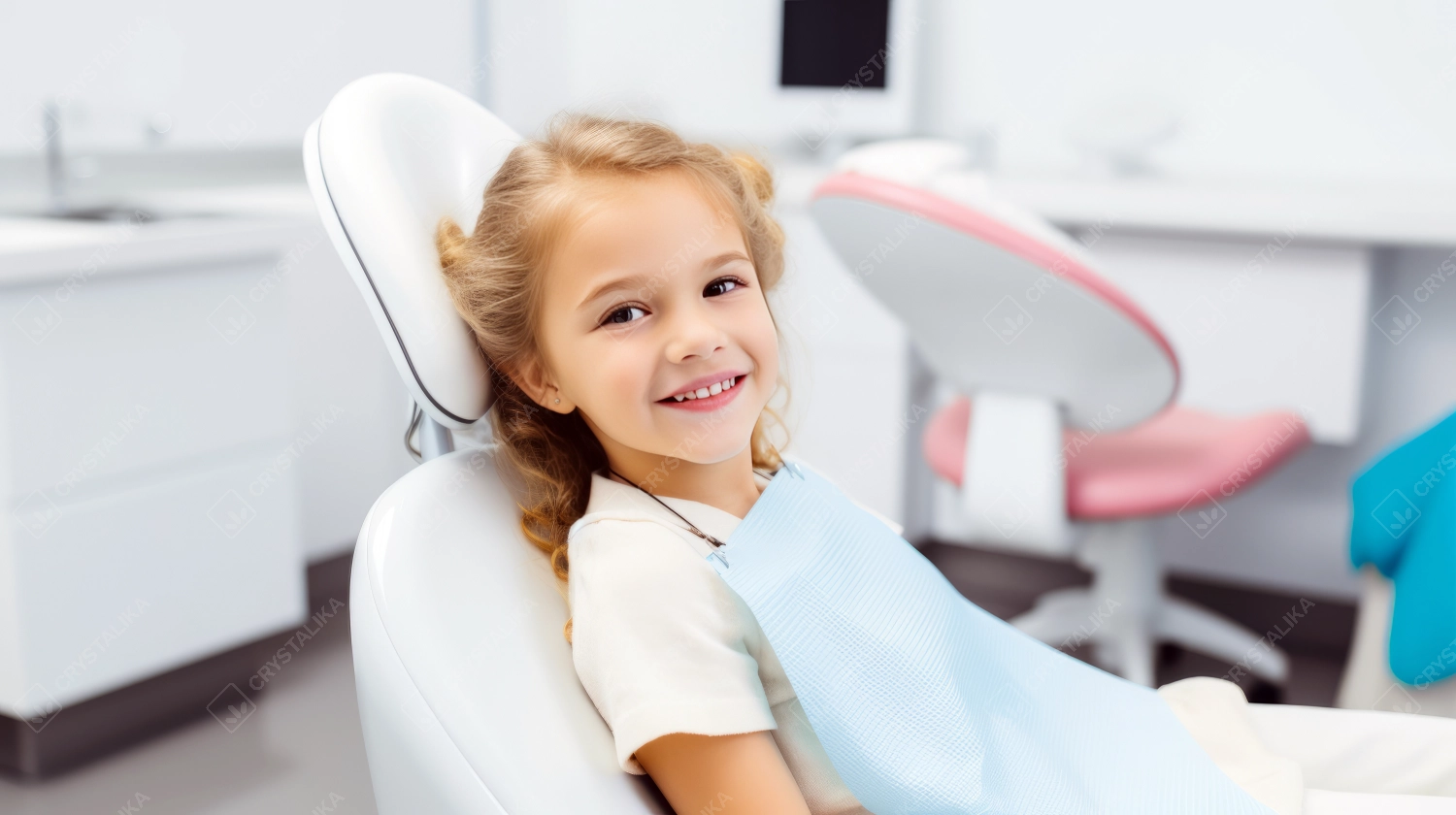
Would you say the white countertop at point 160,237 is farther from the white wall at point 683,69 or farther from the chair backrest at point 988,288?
the chair backrest at point 988,288

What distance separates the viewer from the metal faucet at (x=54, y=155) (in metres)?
2.19

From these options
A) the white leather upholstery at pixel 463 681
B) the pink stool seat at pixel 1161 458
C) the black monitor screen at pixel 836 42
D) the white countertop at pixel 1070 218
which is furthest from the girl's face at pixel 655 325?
the black monitor screen at pixel 836 42

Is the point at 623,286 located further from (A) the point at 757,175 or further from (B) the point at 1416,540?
(B) the point at 1416,540

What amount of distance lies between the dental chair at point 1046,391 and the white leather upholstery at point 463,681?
939 millimetres

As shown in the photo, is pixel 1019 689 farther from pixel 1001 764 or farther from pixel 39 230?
pixel 39 230

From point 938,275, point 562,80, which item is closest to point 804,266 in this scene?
point 938,275

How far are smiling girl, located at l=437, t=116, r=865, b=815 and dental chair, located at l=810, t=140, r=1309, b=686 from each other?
764 millimetres

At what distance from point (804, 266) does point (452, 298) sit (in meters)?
1.65

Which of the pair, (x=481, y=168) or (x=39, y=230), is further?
(x=39, y=230)

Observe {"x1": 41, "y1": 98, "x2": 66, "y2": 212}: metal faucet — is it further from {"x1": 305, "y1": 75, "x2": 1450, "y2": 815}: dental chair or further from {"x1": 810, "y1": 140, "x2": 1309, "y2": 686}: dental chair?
{"x1": 305, "y1": 75, "x2": 1450, "y2": 815}: dental chair

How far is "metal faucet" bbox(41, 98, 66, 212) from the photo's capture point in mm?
2193

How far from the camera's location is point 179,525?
1.94m

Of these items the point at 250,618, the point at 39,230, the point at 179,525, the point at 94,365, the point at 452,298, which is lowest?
the point at 250,618

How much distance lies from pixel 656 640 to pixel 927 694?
18 cm
